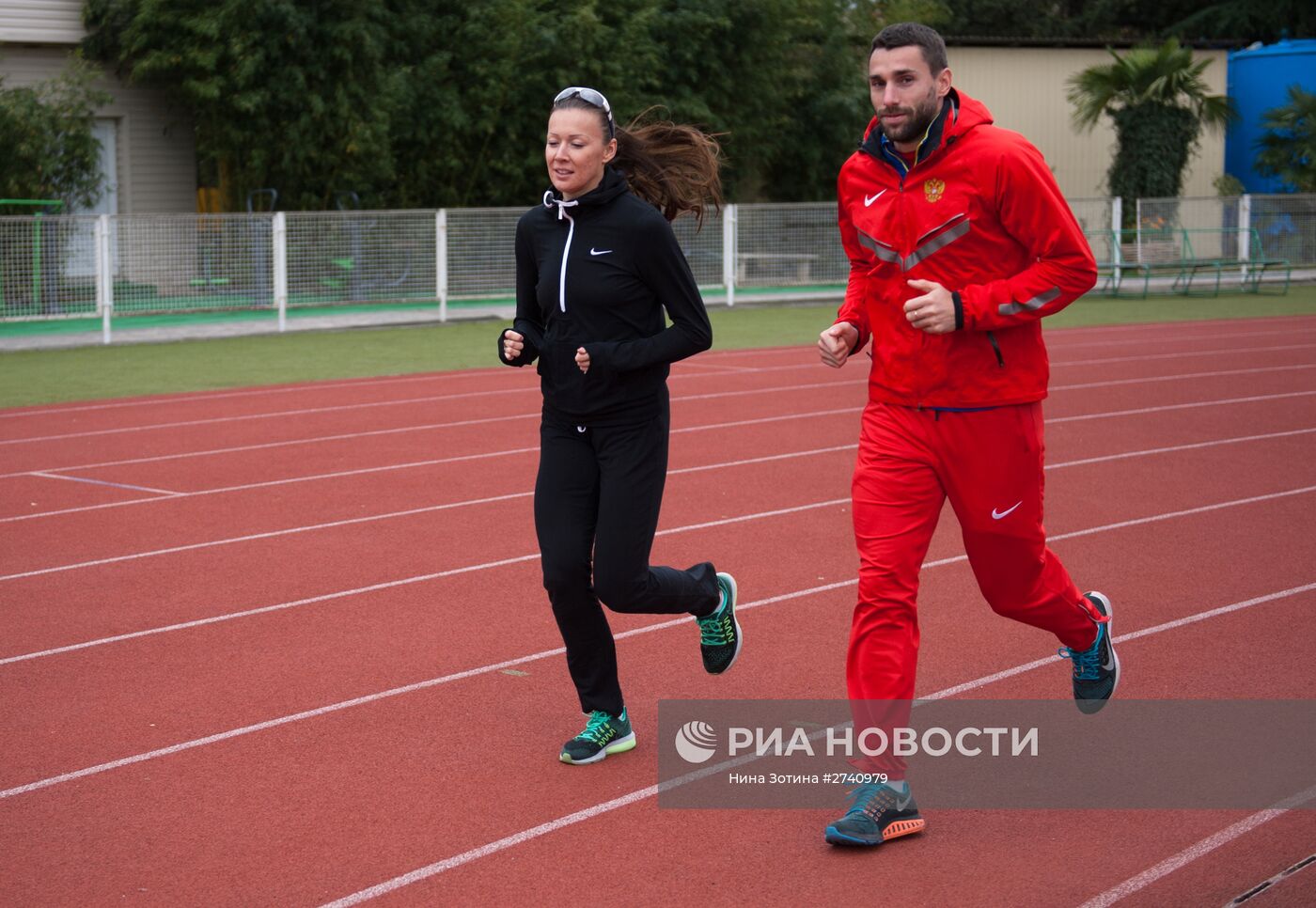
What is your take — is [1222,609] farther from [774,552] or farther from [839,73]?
[839,73]

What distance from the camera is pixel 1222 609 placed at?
6406 millimetres

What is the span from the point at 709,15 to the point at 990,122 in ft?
89.5

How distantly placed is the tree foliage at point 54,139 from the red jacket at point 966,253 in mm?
20137

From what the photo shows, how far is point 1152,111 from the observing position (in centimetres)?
3294

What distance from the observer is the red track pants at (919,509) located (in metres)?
4.04

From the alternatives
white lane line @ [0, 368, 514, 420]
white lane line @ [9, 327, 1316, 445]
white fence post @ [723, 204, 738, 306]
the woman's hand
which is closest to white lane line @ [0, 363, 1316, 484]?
white lane line @ [9, 327, 1316, 445]

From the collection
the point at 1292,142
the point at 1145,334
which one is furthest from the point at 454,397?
the point at 1292,142

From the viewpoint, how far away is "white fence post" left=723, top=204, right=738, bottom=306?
25547 millimetres

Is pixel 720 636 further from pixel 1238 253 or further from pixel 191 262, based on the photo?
pixel 1238 253

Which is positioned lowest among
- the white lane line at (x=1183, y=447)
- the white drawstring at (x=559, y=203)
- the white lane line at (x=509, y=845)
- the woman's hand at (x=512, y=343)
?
the white lane line at (x=509, y=845)

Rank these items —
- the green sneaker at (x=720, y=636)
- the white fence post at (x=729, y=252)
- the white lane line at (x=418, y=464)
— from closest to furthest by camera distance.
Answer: the green sneaker at (x=720, y=636)
the white lane line at (x=418, y=464)
the white fence post at (x=729, y=252)

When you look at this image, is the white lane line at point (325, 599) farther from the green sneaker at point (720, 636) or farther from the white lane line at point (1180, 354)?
the white lane line at point (1180, 354)

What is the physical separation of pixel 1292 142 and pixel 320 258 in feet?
79.0

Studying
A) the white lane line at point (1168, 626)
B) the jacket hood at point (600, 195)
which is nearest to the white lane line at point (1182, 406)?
the white lane line at point (1168, 626)
